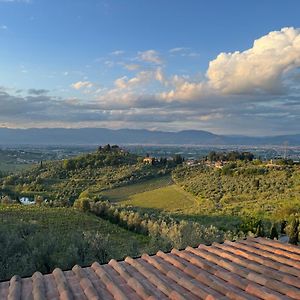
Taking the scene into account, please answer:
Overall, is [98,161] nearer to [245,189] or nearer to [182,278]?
[245,189]

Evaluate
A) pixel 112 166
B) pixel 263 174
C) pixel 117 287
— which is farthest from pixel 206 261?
pixel 112 166

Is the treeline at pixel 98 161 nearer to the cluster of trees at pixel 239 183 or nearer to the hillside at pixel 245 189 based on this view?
the hillside at pixel 245 189

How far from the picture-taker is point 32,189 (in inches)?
2399

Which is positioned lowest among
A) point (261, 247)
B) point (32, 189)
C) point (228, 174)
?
point (32, 189)

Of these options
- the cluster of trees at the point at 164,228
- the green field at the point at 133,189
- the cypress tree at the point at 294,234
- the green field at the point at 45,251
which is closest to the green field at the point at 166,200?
the green field at the point at 133,189

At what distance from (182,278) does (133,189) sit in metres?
53.7

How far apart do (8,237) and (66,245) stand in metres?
2.89

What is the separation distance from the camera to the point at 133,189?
5784 cm

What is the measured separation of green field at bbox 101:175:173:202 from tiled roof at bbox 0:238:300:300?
47.4 metres

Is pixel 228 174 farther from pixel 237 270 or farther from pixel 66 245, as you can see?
pixel 237 270

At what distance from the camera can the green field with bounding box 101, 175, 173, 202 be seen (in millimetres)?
54062

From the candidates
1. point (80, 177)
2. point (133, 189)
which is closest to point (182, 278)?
point (133, 189)

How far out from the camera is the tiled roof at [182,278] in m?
3.96

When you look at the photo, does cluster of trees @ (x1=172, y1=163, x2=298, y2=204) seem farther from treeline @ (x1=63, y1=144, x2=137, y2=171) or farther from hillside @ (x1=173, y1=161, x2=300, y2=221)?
treeline @ (x1=63, y1=144, x2=137, y2=171)
